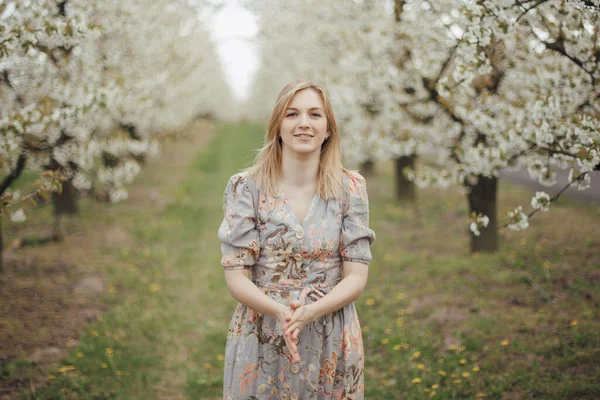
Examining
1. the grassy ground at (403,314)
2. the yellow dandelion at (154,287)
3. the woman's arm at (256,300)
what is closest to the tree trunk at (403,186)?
the grassy ground at (403,314)

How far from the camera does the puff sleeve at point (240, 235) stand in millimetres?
2465

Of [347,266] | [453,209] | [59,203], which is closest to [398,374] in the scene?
[347,266]

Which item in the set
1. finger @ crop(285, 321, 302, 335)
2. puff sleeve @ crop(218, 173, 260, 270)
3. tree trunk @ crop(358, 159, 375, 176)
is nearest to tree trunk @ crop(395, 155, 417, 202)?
tree trunk @ crop(358, 159, 375, 176)

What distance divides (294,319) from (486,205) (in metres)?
5.49

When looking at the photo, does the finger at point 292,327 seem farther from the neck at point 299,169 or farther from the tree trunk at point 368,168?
the tree trunk at point 368,168

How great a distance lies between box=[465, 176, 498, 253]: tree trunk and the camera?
6957 millimetres

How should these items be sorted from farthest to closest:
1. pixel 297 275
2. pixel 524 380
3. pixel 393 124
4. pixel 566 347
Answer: pixel 393 124, pixel 566 347, pixel 524 380, pixel 297 275

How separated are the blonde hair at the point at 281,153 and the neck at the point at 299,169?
5cm

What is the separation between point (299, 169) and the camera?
265 cm

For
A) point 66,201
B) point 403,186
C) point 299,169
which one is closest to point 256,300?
point 299,169

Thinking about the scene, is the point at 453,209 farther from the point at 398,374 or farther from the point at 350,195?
the point at 350,195

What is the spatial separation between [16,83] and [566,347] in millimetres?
7254

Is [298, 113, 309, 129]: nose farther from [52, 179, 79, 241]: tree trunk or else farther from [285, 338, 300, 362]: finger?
[52, 179, 79, 241]: tree trunk

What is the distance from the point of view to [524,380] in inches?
162
